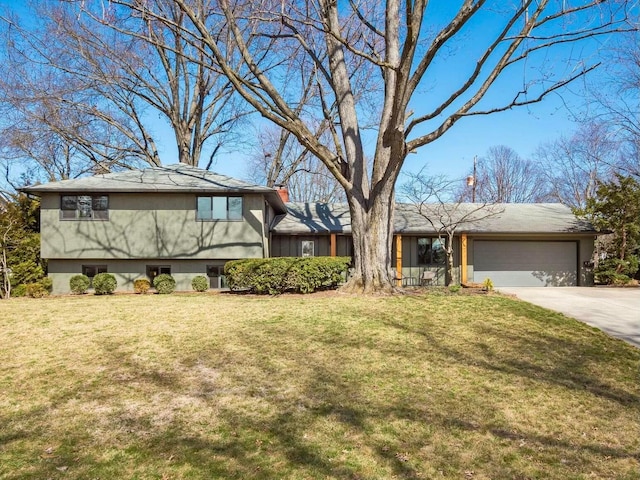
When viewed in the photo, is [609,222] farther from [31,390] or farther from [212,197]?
[31,390]

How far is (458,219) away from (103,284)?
14481 millimetres

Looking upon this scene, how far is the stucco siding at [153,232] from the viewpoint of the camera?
15.6 meters

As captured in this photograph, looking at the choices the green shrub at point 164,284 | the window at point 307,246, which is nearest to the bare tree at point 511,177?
the window at point 307,246

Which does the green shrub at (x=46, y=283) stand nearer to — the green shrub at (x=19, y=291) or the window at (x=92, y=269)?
the green shrub at (x=19, y=291)

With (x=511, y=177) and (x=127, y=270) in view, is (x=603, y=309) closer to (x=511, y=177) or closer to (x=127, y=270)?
(x=127, y=270)

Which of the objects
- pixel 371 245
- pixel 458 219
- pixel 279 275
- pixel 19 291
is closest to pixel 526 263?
pixel 458 219

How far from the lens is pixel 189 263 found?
53.3ft

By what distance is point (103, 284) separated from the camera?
14.2 meters

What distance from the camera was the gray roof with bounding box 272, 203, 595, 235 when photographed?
57.6 ft

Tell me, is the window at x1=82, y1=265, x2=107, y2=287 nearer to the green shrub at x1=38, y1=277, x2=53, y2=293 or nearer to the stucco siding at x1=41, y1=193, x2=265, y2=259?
the stucco siding at x1=41, y1=193, x2=265, y2=259

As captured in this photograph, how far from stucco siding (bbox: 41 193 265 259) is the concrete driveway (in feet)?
31.5

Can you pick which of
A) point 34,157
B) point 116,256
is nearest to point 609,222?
point 116,256

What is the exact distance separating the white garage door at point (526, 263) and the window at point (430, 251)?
1.49m

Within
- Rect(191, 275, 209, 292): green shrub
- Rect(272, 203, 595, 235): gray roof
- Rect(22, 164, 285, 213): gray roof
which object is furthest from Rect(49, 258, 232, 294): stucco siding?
Rect(272, 203, 595, 235): gray roof
